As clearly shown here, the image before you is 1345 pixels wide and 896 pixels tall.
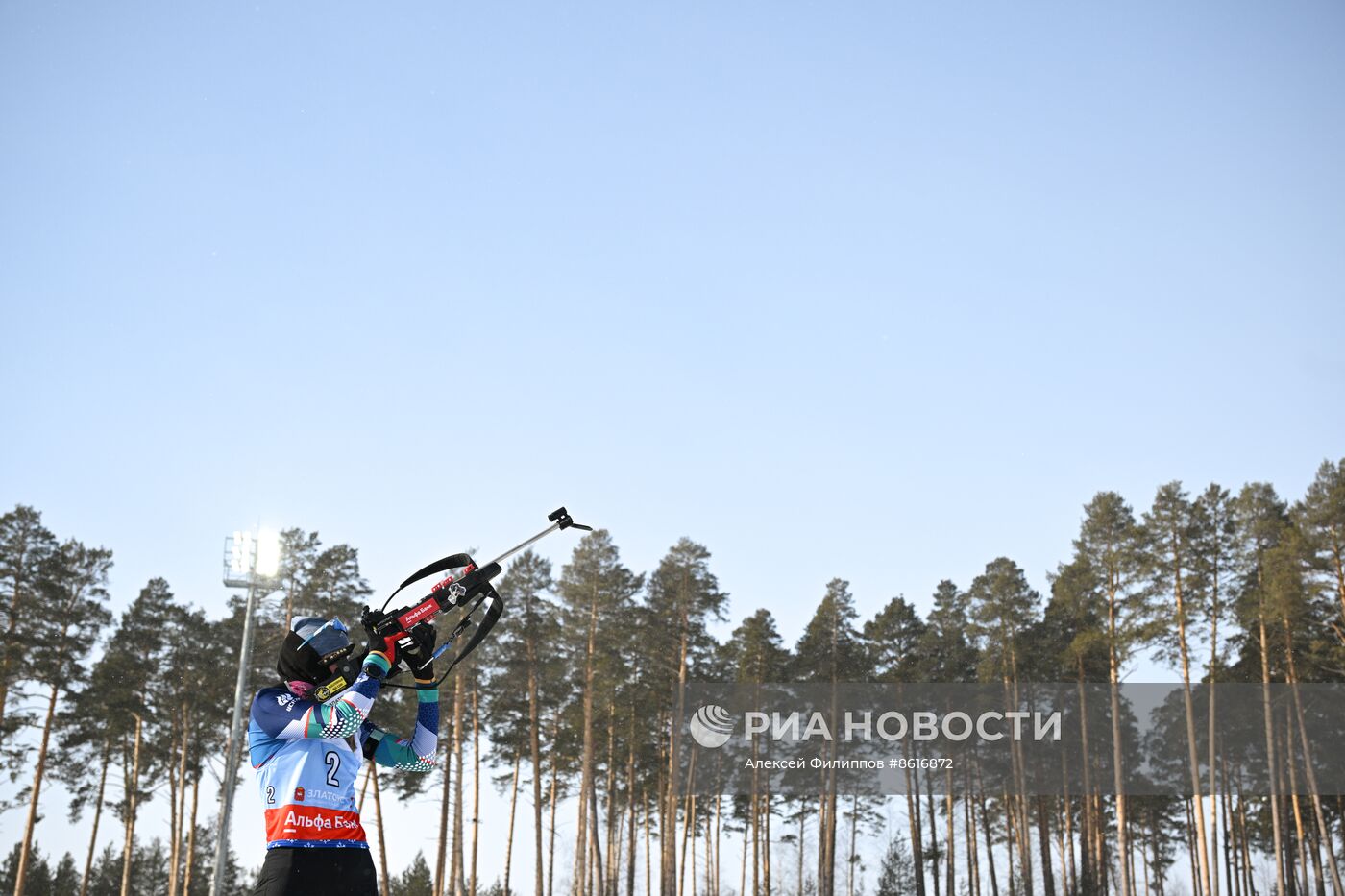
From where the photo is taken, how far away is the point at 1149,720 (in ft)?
174

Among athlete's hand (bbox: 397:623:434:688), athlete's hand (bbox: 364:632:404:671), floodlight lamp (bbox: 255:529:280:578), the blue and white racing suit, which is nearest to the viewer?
the blue and white racing suit

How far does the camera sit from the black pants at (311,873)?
18.3ft

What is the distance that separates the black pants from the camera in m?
5.58

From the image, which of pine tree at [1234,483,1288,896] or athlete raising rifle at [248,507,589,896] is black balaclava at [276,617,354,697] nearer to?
athlete raising rifle at [248,507,589,896]

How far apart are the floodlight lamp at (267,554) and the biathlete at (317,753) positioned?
2321 cm

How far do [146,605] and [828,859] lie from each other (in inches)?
1131

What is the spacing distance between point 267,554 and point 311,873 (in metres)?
24.5

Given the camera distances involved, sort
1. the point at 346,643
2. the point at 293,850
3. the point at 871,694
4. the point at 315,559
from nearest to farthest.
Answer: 1. the point at 293,850
2. the point at 346,643
3. the point at 315,559
4. the point at 871,694

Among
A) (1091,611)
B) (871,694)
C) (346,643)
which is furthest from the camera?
(871,694)

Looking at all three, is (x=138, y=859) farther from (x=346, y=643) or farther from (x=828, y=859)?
(x=346, y=643)

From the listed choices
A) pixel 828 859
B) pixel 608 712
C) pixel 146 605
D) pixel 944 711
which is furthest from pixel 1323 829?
pixel 146 605

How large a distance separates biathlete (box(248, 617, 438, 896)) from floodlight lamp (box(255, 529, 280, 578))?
23.2 meters

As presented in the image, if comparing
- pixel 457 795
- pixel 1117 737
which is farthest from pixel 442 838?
pixel 1117 737

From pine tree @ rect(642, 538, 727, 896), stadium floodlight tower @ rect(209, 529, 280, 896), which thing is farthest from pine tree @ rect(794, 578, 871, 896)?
stadium floodlight tower @ rect(209, 529, 280, 896)
